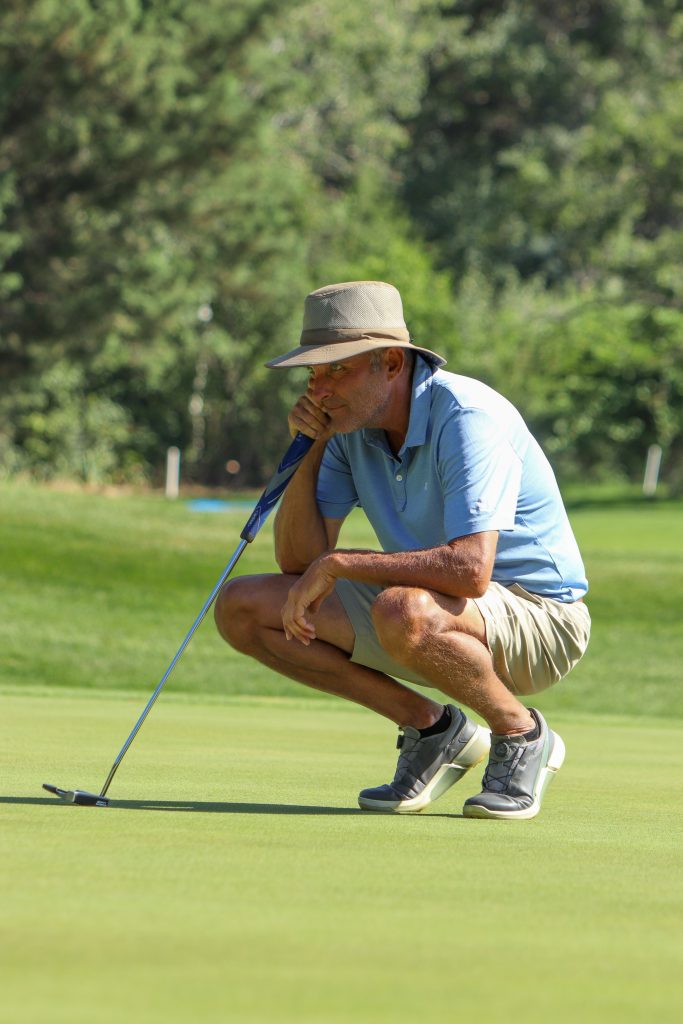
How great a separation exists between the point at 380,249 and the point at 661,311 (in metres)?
7.29

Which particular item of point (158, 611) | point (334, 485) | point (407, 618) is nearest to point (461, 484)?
point (407, 618)

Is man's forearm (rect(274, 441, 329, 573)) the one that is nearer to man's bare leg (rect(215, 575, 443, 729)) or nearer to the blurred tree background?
man's bare leg (rect(215, 575, 443, 729))

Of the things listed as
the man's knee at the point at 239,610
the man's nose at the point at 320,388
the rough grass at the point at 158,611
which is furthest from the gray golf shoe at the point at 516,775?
the rough grass at the point at 158,611

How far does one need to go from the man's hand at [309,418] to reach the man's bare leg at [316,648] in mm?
466

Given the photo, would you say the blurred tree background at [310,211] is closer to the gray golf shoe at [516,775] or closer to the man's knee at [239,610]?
the man's knee at [239,610]

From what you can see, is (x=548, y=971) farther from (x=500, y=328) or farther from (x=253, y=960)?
(x=500, y=328)

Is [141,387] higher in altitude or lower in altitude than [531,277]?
lower

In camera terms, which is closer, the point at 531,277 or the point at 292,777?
the point at 292,777

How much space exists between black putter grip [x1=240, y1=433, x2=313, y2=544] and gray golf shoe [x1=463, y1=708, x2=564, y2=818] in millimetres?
922

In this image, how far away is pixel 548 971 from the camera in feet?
7.04

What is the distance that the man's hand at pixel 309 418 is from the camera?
4508mm

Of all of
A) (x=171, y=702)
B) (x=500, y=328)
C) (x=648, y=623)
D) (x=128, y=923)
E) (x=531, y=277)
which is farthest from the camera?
(x=531, y=277)


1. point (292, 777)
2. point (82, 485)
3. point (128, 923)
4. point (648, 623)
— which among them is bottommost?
point (82, 485)

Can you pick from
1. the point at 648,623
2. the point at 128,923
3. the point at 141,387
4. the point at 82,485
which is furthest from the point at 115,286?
the point at 128,923
